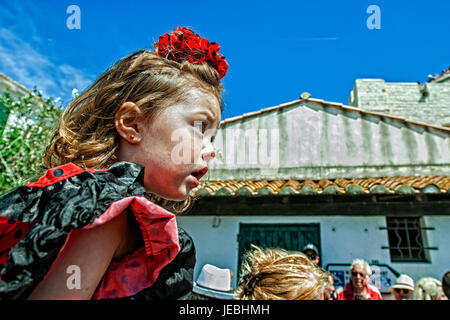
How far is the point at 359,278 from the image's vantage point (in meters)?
4.68

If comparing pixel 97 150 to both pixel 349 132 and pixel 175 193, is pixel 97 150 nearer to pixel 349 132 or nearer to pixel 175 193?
pixel 175 193

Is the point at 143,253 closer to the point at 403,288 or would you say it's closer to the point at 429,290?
the point at 429,290

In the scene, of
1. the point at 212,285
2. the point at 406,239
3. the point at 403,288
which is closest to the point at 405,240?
the point at 406,239

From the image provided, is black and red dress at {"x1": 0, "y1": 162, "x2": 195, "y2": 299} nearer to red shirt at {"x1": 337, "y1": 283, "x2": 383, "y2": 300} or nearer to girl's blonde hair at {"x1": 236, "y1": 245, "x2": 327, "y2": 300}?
girl's blonde hair at {"x1": 236, "y1": 245, "x2": 327, "y2": 300}

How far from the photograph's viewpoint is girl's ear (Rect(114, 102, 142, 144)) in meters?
0.86

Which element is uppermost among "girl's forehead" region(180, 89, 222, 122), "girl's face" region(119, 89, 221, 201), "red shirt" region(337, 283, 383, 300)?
"girl's forehead" region(180, 89, 222, 122)

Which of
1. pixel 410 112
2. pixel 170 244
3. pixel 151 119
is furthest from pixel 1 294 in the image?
pixel 410 112

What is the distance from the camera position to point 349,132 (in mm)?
8273

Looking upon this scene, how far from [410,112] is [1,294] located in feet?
48.2

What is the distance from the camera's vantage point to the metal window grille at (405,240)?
6207 millimetres

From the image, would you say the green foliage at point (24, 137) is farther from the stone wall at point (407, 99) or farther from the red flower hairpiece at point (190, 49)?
the stone wall at point (407, 99)

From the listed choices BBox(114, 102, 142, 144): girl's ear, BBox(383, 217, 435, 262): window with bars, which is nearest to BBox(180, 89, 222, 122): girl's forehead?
BBox(114, 102, 142, 144): girl's ear

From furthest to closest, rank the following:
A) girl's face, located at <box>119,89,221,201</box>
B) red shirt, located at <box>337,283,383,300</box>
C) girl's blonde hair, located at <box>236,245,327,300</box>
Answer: red shirt, located at <box>337,283,383,300</box> → girl's blonde hair, located at <box>236,245,327,300</box> → girl's face, located at <box>119,89,221,201</box>

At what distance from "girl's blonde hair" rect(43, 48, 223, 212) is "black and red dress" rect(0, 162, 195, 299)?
18 cm
